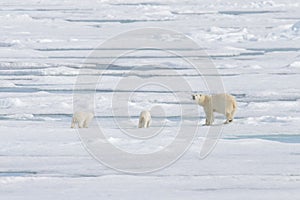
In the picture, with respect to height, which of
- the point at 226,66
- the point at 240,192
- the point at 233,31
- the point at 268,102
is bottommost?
the point at 240,192

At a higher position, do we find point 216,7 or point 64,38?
point 216,7

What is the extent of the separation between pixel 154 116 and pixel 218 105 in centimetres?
79

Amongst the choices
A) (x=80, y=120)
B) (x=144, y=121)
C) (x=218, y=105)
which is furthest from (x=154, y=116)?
(x=80, y=120)

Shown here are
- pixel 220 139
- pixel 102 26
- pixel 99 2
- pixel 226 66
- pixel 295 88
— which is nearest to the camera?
pixel 220 139

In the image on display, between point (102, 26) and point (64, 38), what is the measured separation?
242 cm

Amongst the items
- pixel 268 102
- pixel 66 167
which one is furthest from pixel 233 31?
pixel 66 167

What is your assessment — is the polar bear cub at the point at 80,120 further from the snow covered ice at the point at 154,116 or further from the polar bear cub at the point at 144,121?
the polar bear cub at the point at 144,121

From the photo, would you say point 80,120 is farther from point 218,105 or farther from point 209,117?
point 218,105

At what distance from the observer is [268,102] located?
8.27 m

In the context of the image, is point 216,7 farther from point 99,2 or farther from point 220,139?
point 220,139

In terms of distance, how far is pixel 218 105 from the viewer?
23.8ft

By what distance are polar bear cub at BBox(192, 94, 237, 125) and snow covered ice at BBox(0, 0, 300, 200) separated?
13cm

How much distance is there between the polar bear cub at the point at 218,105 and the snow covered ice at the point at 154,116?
13cm

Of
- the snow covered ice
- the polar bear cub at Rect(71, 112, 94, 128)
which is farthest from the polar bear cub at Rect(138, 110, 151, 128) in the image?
the polar bear cub at Rect(71, 112, 94, 128)
